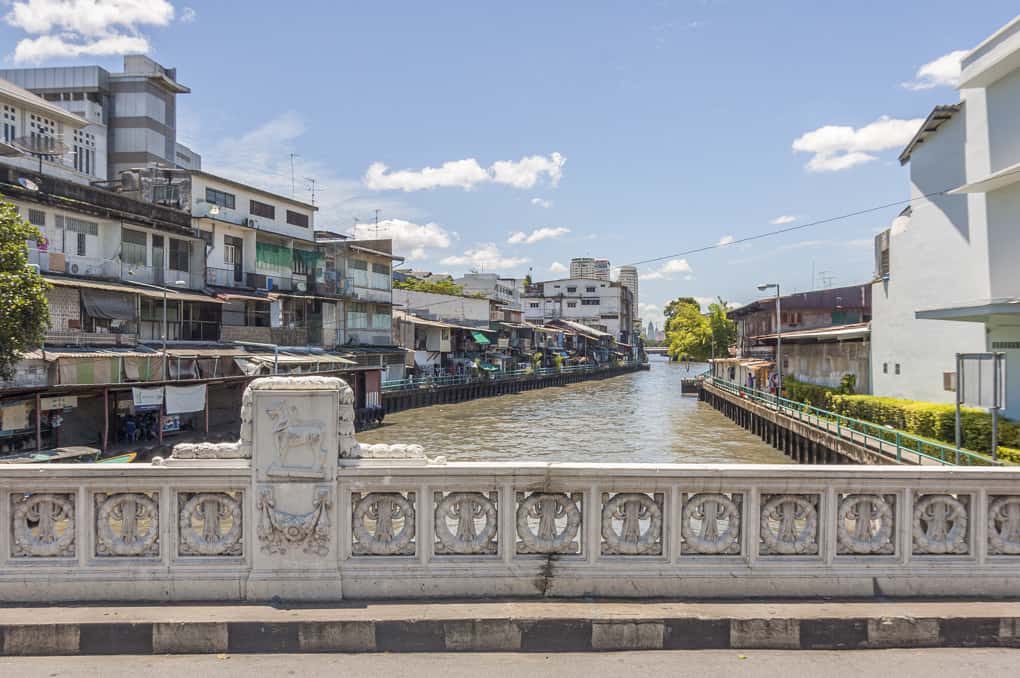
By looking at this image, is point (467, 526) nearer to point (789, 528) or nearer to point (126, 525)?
point (789, 528)

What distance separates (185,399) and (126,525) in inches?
1107

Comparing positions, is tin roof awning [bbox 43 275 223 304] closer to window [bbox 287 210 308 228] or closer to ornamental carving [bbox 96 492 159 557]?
window [bbox 287 210 308 228]

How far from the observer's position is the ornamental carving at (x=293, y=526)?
5.11 meters

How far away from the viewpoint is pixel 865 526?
5.27 meters

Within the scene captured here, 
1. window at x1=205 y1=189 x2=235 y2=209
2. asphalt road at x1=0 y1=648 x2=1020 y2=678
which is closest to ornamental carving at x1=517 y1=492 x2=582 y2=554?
asphalt road at x1=0 y1=648 x2=1020 y2=678

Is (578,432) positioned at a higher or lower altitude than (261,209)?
lower

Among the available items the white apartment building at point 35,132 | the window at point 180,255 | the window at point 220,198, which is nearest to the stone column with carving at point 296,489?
the window at point 180,255

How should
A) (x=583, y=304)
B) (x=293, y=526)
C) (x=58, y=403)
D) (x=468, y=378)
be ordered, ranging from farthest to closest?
(x=583, y=304)
(x=468, y=378)
(x=58, y=403)
(x=293, y=526)

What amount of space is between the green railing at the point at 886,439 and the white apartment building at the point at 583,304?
105m

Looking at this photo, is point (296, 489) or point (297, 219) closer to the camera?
point (296, 489)

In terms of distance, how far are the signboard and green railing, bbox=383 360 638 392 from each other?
27.3m

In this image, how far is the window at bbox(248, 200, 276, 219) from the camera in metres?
45.5

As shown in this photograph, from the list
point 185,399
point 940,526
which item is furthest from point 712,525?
point 185,399

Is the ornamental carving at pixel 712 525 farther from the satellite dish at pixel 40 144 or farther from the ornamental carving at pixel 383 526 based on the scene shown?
the satellite dish at pixel 40 144
